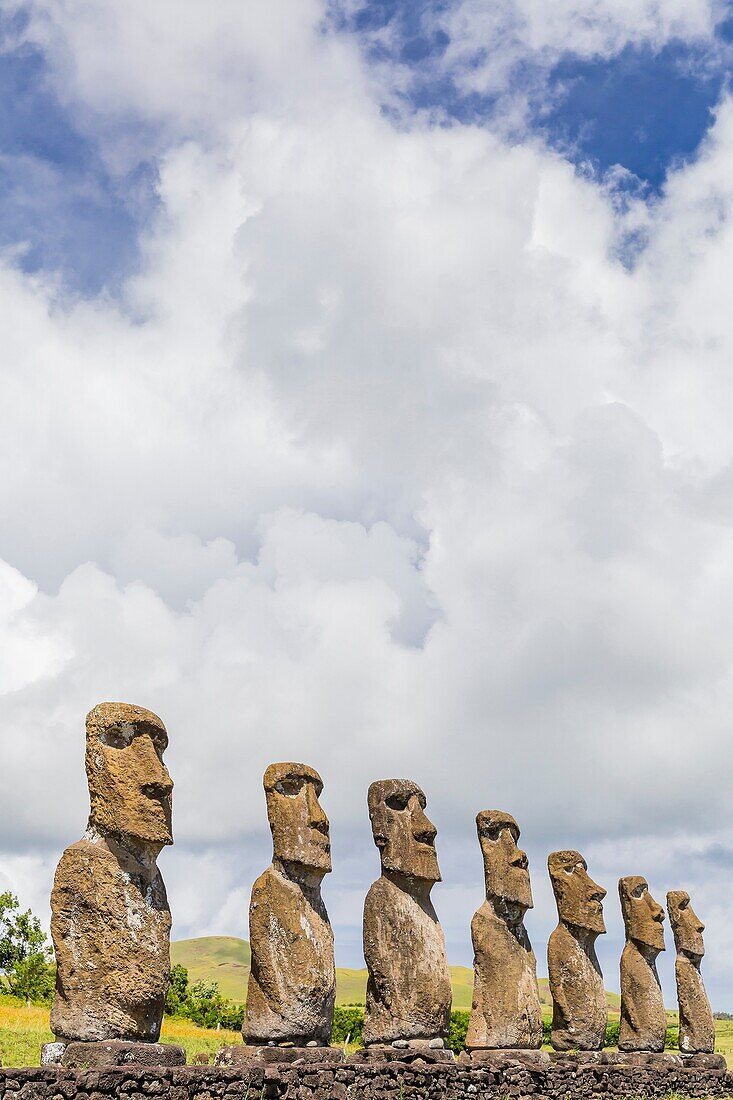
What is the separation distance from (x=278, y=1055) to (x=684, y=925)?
1629 centimetres

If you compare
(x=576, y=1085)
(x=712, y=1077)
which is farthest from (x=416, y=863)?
(x=712, y=1077)

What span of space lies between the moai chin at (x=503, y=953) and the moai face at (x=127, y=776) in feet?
26.1

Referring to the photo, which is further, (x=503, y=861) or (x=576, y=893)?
(x=576, y=893)

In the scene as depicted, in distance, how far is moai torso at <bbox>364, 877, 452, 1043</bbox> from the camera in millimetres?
17438

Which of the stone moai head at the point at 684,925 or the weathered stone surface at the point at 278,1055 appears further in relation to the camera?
the stone moai head at the point at 684,925

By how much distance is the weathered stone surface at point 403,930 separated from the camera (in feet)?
57.4

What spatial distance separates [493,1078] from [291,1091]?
4.90 meters

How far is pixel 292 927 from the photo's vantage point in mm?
15883

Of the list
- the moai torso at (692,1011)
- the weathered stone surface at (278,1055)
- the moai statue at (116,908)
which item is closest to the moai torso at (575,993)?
the moai torso at (692,1011)

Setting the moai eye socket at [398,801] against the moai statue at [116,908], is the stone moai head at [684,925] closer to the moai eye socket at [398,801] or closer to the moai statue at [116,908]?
the moai eye socket at [398,801]

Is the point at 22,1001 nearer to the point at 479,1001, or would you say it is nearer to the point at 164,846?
the point at 479,1001

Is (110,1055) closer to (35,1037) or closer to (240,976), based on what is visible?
(35,1037)

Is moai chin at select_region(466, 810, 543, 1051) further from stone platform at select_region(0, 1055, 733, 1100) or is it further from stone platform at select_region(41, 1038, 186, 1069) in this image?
stone platform at select_region(41, 1038, 186, 1069)

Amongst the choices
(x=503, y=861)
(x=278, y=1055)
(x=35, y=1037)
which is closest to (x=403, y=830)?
(x=503, y=861)
